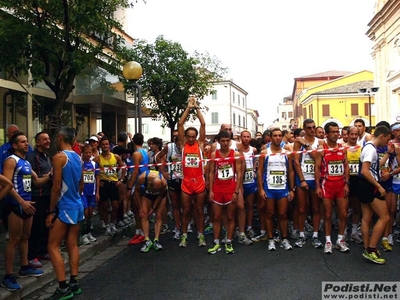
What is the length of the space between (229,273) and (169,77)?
18472mm

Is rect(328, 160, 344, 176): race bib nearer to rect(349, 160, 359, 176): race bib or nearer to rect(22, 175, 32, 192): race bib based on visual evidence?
rect(349, 160, 359, 176): race bib

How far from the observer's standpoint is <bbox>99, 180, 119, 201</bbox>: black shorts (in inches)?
350

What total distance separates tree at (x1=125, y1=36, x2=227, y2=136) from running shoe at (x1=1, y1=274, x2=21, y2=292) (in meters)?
17.8

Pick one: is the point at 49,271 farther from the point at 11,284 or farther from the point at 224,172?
the point at 224,172

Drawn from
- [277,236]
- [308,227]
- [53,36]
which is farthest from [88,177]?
[308,227]

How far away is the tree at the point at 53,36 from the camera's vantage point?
8.43m

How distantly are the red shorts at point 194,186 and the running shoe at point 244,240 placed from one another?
45.3 inches

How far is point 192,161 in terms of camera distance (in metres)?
7.89

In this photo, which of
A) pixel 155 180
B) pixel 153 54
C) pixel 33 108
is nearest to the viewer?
pixel 155 180

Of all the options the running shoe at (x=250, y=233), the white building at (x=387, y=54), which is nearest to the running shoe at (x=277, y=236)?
the running shoe at (x=250, y=233)

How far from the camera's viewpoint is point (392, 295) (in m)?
5.22

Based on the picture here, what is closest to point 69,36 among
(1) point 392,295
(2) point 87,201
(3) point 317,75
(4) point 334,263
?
(2) point 87,201

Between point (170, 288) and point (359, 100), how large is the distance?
223 feet

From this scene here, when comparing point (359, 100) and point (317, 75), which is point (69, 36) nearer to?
point (359, 100)
